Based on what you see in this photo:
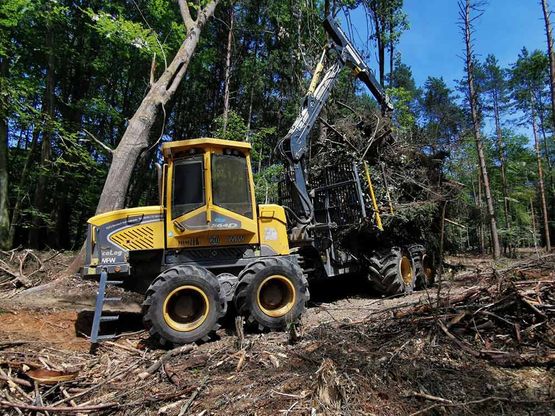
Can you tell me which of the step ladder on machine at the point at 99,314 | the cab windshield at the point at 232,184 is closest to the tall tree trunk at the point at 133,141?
the step ladder on machine at the point at 99,314

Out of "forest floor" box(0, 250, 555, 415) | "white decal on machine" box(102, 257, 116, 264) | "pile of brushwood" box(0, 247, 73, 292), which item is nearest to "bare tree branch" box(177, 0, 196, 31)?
"pile of brushwood" box(0, 247, 73, 292)

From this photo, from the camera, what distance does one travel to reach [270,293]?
5.98 m

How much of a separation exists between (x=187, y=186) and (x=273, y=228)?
1491 millimetres

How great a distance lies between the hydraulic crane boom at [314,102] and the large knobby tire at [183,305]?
2.69 meters

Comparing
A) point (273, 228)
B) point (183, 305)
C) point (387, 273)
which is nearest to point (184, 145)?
point (273, 228)

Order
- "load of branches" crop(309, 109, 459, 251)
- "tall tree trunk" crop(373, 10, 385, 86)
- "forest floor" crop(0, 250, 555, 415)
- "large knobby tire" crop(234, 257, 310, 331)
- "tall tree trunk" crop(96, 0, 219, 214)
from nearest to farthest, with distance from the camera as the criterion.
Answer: "forest floor" crop(0, 250, 555, 415)
"large knobby tire" crop(234, 257, 310, 331)
"load of branches" crop(309, 109, 459, 251)
"tall tree trunk" crop(96, 0, 219, 214)
"tall tree trunk" crop(373, 10, 385, 86)

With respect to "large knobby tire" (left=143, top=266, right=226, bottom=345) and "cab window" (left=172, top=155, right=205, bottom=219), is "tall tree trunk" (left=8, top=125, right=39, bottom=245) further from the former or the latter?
"large knobby tire" (left=143, top=266, right=226, bottom=345)

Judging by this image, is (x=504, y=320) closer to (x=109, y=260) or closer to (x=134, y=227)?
(x=134, y=227)

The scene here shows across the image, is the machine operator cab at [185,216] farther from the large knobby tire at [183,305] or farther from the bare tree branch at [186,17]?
the bare tree branch at [186,17]

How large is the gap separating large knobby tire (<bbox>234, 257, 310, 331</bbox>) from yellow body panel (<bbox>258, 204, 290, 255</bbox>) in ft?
1.37

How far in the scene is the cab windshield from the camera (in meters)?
5.95

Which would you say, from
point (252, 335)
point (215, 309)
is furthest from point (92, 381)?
point (252, 335)

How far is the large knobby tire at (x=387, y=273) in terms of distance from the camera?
26.6ft

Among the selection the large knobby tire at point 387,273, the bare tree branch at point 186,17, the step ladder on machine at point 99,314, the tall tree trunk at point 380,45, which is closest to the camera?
the step ladder on machine at point 99,314
